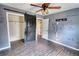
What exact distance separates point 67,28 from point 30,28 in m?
2.26

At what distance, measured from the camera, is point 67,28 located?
11.0 ft

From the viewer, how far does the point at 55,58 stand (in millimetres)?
604

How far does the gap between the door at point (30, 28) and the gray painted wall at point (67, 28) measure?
1.32 meters

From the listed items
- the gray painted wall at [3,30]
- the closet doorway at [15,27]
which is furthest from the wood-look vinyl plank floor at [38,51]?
the closet doorway at [15,27]

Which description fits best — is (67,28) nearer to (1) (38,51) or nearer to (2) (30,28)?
(1) (38,51)

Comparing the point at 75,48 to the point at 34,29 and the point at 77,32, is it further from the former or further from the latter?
the point at 34,29

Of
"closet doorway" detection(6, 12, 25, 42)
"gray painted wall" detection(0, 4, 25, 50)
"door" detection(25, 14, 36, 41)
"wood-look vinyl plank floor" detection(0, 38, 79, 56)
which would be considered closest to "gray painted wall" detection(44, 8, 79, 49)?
"wood-look vinyl plank floor" detection(0, 38, 79, 56)

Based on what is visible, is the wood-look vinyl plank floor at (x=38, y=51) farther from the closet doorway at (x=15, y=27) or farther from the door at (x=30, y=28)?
the closet doorway at (x=15, y=27)

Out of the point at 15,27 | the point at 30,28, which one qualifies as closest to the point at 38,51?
the point at 30,28

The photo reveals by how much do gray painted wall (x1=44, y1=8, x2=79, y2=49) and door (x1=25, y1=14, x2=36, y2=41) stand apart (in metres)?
1.32

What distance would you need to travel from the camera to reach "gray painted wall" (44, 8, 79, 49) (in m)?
3.00

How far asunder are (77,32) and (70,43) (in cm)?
70

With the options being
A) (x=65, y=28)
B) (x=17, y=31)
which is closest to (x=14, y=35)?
(x=17, y=31)

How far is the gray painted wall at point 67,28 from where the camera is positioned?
3.00 metres
